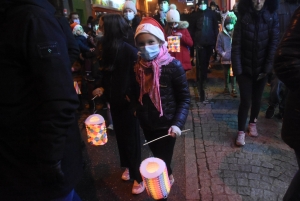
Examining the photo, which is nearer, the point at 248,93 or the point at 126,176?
the point at 126,176

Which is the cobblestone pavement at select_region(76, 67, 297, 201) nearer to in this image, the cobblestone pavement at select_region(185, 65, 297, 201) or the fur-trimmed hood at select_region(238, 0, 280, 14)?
the cobblestone pavement at select_region(185, 65, 297, 201)

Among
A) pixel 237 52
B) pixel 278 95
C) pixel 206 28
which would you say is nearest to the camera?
pixel 237 52

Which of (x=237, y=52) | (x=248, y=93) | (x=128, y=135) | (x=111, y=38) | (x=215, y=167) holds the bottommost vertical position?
(x=215, y=167)

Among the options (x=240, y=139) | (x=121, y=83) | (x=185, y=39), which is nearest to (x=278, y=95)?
(x=240, y=139)

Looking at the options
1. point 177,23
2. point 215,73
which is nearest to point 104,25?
point 177,23

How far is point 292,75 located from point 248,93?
7.06 ft

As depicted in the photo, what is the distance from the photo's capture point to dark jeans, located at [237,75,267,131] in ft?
12.5

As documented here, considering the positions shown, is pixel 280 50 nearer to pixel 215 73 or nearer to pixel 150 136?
pixel 150 136

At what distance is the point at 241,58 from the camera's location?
12.4 ft

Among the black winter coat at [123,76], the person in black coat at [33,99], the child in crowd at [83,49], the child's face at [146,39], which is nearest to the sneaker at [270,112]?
the black winter coat at [123,76]

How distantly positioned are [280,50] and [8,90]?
1.76 meters

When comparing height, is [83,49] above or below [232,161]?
above

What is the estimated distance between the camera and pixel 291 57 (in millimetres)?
A: 1723

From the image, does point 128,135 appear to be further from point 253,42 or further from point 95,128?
point 253,42
